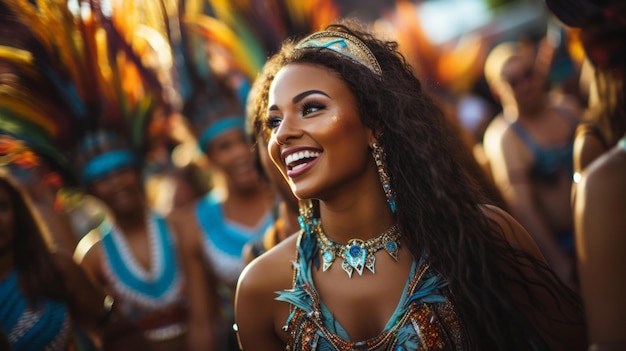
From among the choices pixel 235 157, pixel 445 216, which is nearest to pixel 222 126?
Answer: pixel 235 157

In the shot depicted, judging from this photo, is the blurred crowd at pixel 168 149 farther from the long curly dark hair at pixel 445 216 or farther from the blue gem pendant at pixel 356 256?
the blue gem pendant at pixel 356 256

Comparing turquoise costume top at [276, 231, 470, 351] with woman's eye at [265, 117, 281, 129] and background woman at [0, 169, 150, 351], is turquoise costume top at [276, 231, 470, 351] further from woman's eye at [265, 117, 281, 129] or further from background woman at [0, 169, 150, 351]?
background woman at [0, 169, 150, 351]

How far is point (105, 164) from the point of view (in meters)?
4.90

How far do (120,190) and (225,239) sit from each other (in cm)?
88

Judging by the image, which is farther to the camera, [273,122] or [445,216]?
[273,122]

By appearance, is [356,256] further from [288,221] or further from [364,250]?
[288,221]

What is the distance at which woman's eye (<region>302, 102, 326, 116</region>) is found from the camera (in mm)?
2510

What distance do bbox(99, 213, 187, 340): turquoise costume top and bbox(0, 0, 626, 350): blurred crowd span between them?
11 millimetres

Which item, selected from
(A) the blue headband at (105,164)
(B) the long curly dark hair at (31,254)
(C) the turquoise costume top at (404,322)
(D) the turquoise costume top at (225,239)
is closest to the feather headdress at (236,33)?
(A) the blue headband at (105,164)

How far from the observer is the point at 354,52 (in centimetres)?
265

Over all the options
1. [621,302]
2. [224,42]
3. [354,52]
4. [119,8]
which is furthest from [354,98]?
[224,42]

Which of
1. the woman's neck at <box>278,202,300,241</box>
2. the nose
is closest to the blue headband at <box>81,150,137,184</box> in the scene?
the woman's neck at <box>278,202,300,241</box>

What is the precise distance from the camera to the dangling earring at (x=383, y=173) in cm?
257

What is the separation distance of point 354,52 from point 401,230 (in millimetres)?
724
